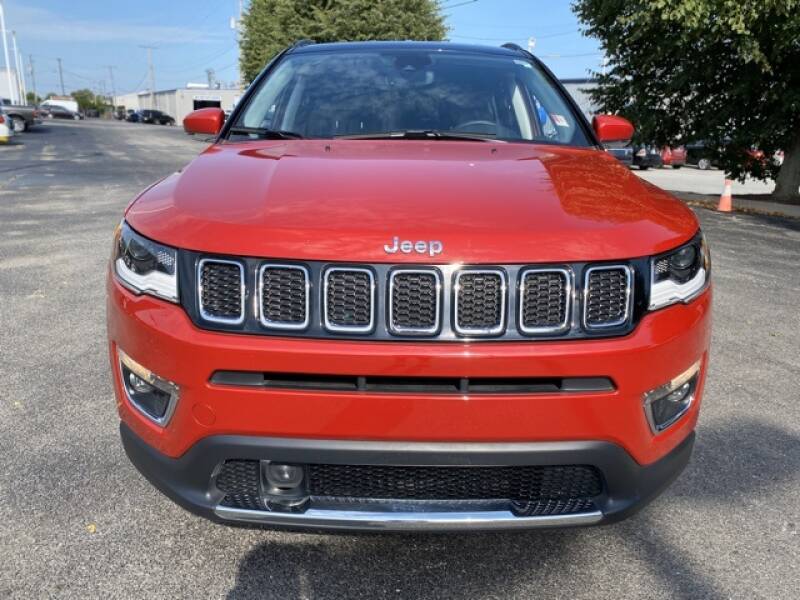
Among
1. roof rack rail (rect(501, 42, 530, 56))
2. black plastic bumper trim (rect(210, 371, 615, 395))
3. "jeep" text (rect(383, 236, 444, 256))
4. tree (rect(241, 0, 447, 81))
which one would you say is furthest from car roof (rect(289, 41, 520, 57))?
tree (rect(241, 0, 447, 81))

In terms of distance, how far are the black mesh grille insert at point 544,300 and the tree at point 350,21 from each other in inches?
919

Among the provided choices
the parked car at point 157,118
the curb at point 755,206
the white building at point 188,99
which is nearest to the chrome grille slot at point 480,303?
the curb at point 755,206

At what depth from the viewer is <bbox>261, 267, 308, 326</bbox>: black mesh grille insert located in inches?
69.7

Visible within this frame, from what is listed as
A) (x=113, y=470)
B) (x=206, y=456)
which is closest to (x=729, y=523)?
(x=206, y=456)

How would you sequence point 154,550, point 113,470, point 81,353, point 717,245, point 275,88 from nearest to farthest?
point 154,550 → point 113,470 → point 275,88 → point 81,353 → point 717,245

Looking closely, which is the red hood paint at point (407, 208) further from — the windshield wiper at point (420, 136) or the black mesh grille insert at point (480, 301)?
the windshield wiper at point (420, 136)

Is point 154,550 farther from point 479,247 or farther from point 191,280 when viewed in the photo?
point 479,247

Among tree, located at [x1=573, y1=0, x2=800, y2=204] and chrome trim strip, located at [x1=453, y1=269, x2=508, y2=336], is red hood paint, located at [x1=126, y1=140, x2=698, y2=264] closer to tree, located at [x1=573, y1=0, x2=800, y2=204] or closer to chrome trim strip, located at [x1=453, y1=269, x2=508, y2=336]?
chrome trim strip, located at [x1=453, y1=269, x2=508, y2=336]

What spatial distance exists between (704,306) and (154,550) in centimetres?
195

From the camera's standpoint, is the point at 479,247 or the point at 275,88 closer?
the point at 479,247

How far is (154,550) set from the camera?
2252mm

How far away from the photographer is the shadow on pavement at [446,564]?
2.10 m

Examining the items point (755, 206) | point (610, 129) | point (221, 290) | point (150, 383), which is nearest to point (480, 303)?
point (221, 290)

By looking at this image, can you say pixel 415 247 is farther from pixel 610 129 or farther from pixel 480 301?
pixel 610 129
